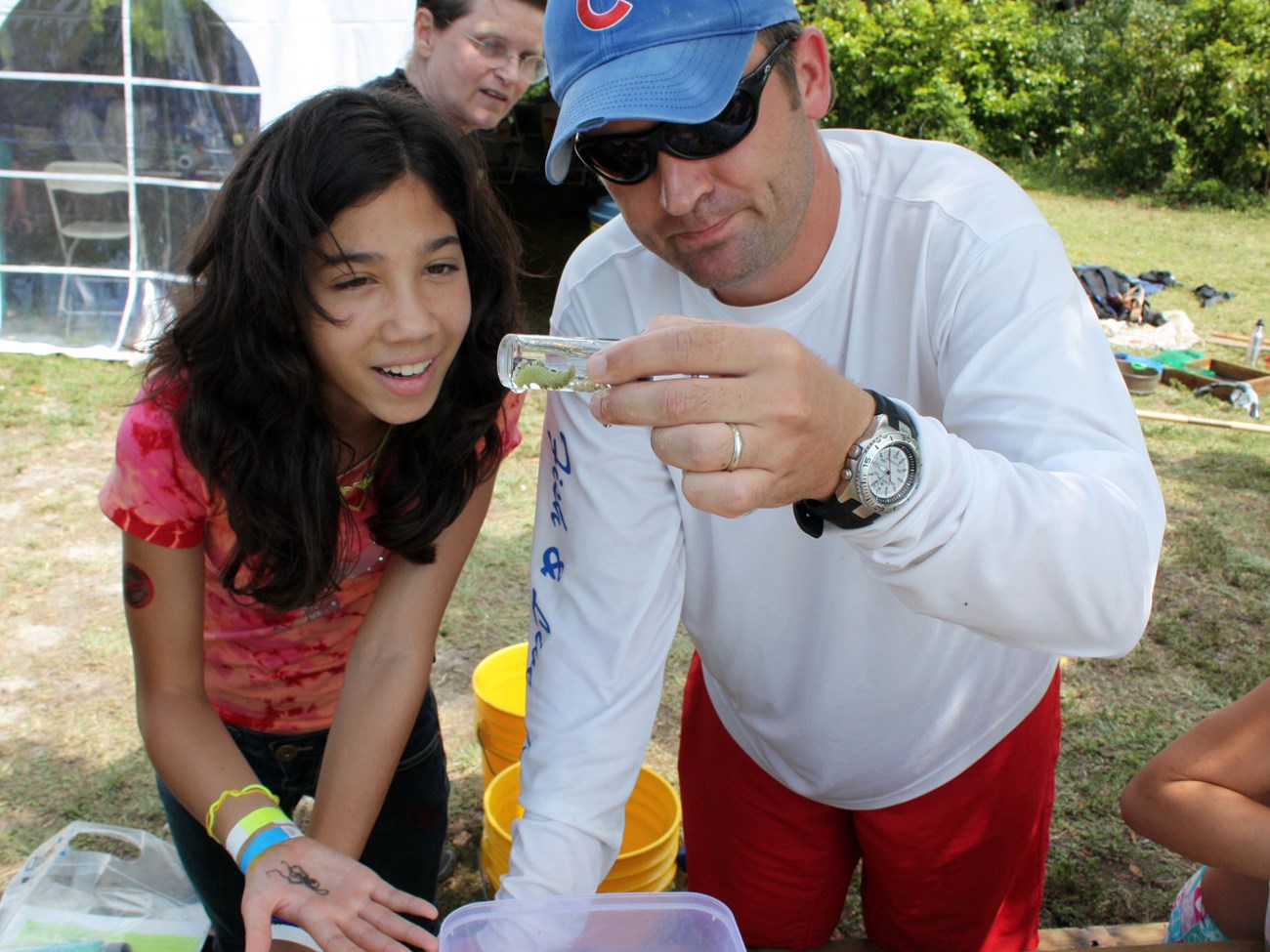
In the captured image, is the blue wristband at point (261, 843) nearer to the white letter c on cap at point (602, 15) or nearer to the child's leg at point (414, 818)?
the child's leg at point (414, 818)

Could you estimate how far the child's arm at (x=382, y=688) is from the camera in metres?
1.83

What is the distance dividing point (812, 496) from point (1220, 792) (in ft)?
3.51

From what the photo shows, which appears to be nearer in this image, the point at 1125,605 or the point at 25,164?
the point at 1125,605

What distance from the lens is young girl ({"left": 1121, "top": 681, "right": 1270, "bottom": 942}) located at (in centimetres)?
166

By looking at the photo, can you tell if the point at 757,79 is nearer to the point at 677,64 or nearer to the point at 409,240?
the point at 677,64

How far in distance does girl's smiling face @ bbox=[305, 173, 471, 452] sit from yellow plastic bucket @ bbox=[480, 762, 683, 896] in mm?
891

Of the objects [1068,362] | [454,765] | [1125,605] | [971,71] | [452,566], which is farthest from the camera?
[971,71]

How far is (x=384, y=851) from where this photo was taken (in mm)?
2197

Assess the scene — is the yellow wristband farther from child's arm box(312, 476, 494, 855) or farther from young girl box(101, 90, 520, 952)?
child's arm box(312, 476, 494, 855)

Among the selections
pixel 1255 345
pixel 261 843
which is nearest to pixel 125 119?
pixel 261 843

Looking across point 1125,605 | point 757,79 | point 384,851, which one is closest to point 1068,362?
point 1125,605

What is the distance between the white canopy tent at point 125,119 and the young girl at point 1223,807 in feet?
19.3

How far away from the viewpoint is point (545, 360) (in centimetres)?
118

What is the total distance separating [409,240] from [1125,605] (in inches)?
46.7
